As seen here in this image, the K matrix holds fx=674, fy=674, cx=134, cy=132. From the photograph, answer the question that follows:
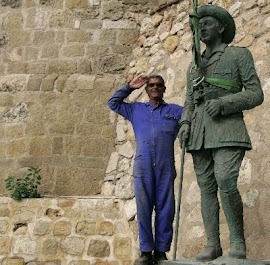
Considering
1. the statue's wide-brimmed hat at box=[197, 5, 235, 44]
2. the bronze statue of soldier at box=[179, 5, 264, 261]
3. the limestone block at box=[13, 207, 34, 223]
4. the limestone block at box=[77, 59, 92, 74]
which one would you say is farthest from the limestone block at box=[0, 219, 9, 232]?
the statue's wide-brimmed hat at box=[197, 5, 235, 44]

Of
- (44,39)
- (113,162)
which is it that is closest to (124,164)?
(113,162)

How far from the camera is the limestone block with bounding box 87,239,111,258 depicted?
24.8 feet

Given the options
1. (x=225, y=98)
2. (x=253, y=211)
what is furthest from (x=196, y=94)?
(x=253, y=211)

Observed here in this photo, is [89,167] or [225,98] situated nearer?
[225,98]

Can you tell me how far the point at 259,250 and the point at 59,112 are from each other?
3.77 meters

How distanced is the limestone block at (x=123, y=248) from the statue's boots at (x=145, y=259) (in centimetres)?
231

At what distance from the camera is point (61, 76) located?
30.1 feet

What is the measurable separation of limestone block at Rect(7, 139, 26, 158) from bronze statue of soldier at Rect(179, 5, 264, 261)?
4268 mm

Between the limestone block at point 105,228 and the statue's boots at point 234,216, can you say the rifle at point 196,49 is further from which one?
the limestone block at point 105,228

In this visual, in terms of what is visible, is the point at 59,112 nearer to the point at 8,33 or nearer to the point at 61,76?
the point at 61,76

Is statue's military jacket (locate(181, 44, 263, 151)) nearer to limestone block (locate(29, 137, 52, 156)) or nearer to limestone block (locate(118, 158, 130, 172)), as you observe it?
limestone block (locate(118, 158, 130, 172))

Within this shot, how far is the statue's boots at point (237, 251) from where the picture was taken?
14.7 feet

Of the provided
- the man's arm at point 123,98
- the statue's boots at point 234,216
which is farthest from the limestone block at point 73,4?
the statue's boots at point 234,216

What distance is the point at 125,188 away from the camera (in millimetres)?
8086
